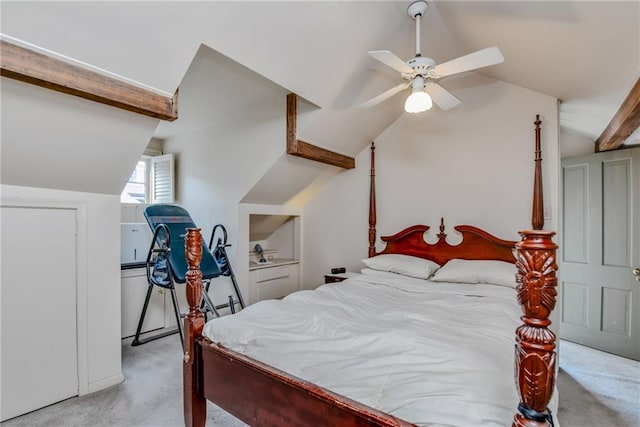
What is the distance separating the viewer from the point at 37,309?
2266 mm

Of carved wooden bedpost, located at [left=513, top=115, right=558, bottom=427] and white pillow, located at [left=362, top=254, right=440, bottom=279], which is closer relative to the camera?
carved wooden bedpost, located at [left=513, top=115, right=558, bottom=427]

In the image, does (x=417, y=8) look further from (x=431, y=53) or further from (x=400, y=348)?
(x=400, y=348)

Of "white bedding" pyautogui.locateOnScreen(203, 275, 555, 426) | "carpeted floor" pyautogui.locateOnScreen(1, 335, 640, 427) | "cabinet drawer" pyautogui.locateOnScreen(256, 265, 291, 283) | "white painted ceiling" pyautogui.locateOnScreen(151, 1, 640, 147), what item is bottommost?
"carpeted floor" pyautogui.locateOnScreen(1, 335, 640, 427)

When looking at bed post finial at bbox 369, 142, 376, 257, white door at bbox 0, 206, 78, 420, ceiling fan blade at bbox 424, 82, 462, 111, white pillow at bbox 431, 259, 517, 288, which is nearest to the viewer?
white door at bbox 0, 206, 78, 420

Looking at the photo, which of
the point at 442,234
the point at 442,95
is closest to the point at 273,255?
the point at 442,234

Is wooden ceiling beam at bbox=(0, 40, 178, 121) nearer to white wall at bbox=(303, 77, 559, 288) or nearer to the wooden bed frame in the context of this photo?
the wooden bed frame

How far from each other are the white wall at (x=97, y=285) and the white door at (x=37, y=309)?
0.05 metres

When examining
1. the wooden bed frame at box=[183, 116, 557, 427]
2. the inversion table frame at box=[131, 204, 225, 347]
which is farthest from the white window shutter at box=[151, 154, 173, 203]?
the wooden bed frame at box=[183, 116, 557, 427]

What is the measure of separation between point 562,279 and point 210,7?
165 inches

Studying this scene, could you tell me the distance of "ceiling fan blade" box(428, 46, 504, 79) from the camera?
1959 mm

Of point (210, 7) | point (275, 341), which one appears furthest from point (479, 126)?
point (275, 341)

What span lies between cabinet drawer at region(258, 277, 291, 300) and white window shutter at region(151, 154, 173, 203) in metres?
1.77

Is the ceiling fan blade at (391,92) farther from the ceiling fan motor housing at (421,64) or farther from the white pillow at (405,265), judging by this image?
the white pillow at (405,265)

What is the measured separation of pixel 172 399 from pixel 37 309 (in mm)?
1126
